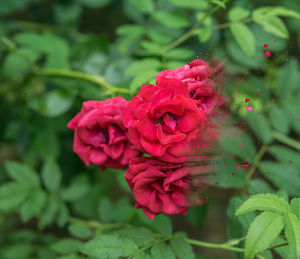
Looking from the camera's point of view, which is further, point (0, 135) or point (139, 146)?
point (0, 135)

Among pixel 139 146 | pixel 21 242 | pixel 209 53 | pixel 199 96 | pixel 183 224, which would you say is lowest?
pixel 183 224

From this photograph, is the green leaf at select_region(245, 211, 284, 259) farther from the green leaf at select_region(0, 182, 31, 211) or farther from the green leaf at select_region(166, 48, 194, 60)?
the green leaf at select_region(0, 182, 31, 211)

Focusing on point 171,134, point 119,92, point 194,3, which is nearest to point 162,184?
point 171,134

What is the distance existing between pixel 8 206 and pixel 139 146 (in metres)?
0.82

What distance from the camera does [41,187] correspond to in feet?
4.57

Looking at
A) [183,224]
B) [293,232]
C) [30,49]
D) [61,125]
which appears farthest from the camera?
[183,224]

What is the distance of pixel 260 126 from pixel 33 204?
96 cm

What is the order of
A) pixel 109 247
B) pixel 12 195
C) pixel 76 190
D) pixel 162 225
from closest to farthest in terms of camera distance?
pixel 109 247, pixel 162 225, pixel 12 195, pixel 76 190

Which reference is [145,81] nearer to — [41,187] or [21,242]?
[41,187]

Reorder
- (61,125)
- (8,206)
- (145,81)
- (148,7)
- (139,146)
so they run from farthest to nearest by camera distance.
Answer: (61,125)
(148,7)
(8,206)
(145,81)
(139,146)

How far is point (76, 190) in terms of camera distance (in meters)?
1.43

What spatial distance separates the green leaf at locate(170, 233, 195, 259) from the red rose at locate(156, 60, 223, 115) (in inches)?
16.0

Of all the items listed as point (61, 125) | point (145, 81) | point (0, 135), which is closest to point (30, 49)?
point (61, 125)

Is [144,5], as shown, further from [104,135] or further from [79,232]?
[79,232]
